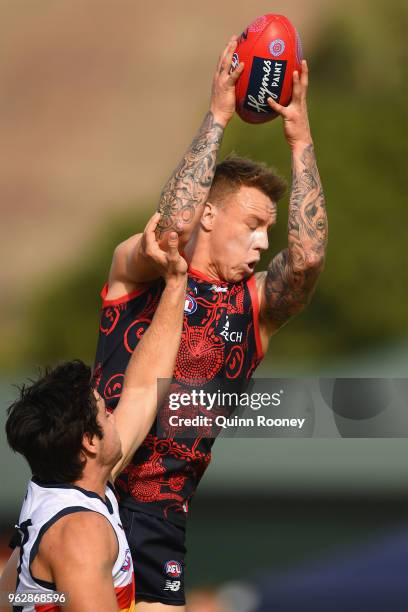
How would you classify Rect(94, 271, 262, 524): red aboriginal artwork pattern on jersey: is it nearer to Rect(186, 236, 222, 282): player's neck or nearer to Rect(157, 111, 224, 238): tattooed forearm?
Rect(186, 236, 222, 282): player's neck

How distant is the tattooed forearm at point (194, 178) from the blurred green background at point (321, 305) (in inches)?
225

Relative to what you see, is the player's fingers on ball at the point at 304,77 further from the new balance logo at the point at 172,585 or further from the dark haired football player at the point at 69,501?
the new balance logo at the point at 172,585

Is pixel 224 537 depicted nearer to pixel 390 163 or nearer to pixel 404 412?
pixel 404 412

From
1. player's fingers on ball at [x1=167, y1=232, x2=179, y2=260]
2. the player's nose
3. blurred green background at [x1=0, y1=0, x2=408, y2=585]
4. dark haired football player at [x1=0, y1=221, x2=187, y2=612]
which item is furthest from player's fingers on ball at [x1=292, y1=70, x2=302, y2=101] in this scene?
blurred green background at [x1=0, y1=0, x2=408, y2=585]

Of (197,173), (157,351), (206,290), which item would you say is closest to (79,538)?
(157,351)

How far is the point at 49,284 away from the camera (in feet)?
59.7

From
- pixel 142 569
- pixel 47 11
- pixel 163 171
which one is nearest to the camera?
pixel 142 569

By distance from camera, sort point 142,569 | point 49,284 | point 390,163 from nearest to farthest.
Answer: point 142,569
point 390,163
point 49,284

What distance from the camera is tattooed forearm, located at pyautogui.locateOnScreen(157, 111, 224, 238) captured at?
14.0 feet

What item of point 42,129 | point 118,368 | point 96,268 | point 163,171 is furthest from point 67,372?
point 42,129

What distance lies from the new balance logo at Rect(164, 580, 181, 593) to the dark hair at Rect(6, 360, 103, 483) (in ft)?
4.16

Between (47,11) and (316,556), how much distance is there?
16.0m

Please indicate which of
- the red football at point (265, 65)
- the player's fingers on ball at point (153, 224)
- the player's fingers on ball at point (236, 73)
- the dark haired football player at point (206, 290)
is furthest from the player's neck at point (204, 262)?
the player's fingers on ball at point (236, 73)

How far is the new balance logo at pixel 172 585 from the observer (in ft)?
14.6
